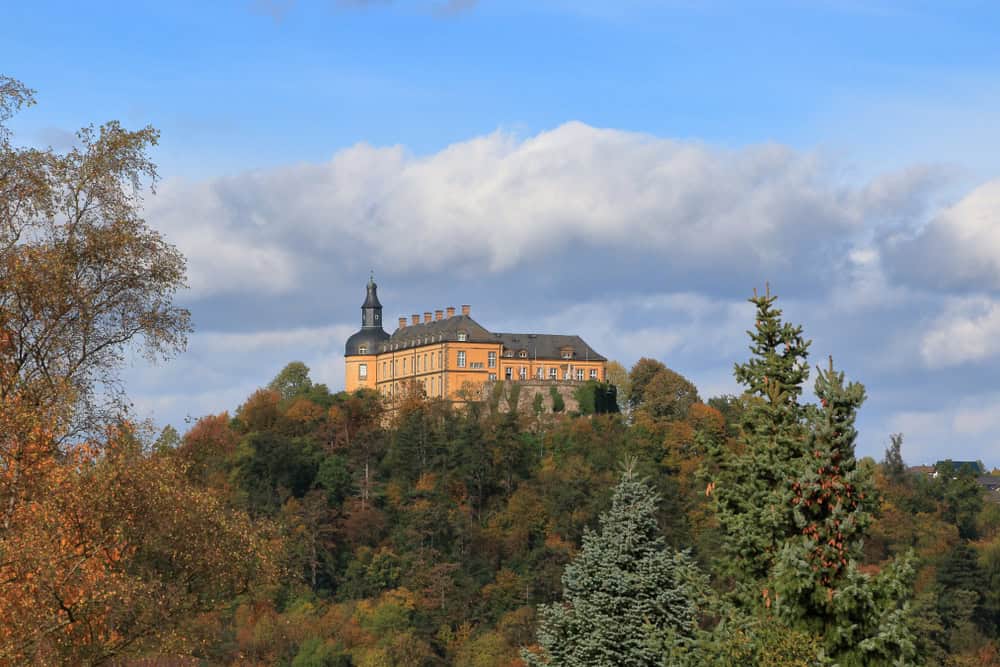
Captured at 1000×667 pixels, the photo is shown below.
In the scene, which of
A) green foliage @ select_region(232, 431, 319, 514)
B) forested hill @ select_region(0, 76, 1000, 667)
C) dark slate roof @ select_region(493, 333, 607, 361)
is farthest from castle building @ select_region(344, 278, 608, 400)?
forested hill @ select_region(0, 76, 1000, 667)

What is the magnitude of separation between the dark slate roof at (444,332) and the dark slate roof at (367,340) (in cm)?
87

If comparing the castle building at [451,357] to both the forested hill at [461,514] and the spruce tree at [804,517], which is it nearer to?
the forested hill at [461,514]

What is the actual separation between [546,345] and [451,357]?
1068 cm

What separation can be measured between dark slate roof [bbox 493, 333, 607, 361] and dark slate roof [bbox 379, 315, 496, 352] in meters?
1.88

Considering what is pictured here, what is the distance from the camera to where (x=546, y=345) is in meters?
132

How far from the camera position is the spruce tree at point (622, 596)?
105ft

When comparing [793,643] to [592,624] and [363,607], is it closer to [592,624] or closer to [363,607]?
[592,624]

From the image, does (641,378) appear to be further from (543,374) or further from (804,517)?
(804,517)

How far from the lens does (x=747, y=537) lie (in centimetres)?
2689

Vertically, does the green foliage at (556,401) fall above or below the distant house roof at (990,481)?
above

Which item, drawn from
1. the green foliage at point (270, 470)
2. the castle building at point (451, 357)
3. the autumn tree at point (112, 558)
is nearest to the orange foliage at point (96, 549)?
the autumn tree at point (112, 558)

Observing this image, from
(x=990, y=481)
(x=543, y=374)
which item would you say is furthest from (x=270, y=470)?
(x=990, y=481)

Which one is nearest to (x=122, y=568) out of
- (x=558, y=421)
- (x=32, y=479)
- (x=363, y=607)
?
(x=32, y=479)

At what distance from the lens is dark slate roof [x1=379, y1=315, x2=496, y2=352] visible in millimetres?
127750
